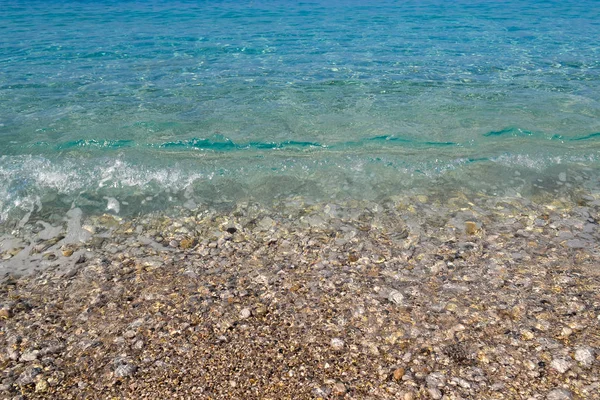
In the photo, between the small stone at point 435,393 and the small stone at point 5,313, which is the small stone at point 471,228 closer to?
the small stone at point 435,393

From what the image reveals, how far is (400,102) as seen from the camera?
451 inches

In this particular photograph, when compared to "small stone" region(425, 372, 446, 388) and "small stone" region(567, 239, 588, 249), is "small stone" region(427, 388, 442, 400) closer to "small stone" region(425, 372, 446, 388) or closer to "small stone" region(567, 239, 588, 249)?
"small stone" region(425, 372, 446, 388)

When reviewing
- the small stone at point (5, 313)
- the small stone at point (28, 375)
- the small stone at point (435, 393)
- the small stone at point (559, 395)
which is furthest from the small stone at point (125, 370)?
the small stone at point (559, 395)

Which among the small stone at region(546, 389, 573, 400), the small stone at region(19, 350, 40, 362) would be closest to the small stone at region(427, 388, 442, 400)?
the small stone at region(546, 389, 573, 400)

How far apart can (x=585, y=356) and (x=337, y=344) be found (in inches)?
88.0

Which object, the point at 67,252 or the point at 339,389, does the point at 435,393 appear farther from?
the point at 67,252

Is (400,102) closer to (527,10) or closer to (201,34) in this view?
(201,34)

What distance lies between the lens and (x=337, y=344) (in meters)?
4.57

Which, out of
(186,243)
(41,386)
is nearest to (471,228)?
(186,243)

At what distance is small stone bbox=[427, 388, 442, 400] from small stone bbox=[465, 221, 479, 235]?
290cm

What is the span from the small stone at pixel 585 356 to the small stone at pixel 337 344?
211cm

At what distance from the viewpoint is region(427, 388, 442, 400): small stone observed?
4.00 metres

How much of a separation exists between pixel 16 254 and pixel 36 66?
1059 centimetres

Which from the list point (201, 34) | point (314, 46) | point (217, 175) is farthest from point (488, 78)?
point (201, 34)
